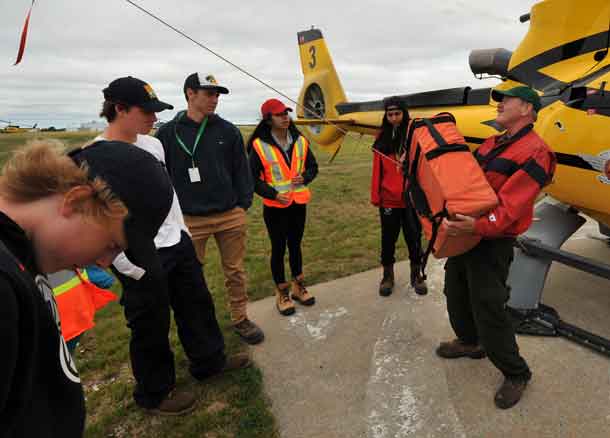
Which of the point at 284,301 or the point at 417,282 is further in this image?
the point at 417,282

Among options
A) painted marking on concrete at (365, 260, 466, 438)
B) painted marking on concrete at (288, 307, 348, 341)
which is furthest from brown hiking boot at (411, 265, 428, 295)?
painted marking on concrete at (288, 307, 348, 341)

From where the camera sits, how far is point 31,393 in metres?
0.75

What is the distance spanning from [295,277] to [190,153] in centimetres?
164

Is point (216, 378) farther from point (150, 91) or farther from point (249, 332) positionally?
point (150, 91)

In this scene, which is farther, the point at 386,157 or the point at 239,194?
the point at 386,157

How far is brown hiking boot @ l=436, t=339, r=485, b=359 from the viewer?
268 centimetres

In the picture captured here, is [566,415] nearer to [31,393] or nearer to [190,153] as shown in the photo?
[31,393]

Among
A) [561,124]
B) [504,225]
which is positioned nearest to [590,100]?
[561,124]

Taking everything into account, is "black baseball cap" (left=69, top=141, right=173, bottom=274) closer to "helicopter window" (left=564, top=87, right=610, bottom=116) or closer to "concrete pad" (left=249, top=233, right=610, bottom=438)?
"concrete pad" (left=249, top=233, right=610, bottom=438)

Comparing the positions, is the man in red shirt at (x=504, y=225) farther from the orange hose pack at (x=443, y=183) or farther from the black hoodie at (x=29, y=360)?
the black hoodie at (x=29, y=360)

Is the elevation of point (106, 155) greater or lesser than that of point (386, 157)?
greater

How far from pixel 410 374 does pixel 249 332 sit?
1.31 m

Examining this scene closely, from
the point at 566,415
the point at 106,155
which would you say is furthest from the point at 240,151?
the point at 566,415

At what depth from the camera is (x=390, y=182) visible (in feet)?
11.5
